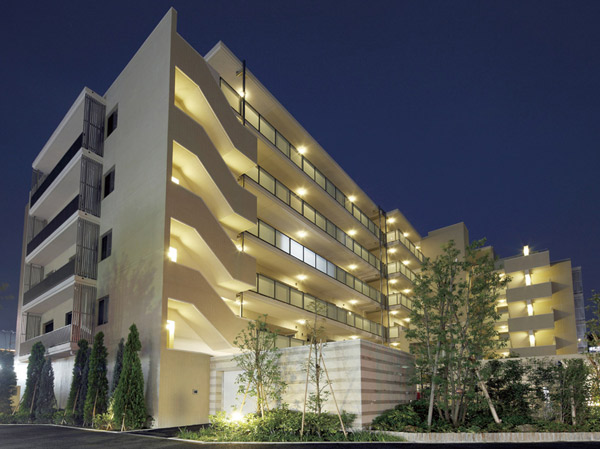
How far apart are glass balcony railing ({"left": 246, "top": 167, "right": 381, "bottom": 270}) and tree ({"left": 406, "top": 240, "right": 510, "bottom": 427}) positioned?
1234cm

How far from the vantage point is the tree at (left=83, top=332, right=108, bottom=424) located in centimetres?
1883

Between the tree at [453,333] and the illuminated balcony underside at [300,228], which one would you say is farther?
the illuminated balcony underside at [300,228]

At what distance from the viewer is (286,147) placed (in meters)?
30.9

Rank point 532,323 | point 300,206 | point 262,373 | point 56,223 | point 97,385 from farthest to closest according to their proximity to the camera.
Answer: point 532,323 < point 300,206 < point 56,223 < point 97,385 < point 262,373

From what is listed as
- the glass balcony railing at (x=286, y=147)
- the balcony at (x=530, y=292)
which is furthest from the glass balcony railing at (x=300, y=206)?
the balcony at (x=530, y=292)

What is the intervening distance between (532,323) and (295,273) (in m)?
21.5

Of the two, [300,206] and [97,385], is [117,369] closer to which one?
[97,385]

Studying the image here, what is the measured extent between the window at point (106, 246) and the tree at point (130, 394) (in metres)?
6.44

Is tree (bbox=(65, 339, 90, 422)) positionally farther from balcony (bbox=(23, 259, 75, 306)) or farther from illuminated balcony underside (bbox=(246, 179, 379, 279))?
illuminated balcony underside (bbox=(246, 179, 379, 279))

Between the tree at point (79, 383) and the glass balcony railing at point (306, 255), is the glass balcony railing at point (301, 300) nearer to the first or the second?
the glass balcony railing at point (306, 255)

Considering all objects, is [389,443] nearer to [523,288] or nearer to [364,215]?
[364,215]

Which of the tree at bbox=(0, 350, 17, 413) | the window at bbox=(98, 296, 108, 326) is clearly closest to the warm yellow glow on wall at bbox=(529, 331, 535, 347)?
the window at bbox=(98, 296, 108, 326)

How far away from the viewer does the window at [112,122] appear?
82.1 ft

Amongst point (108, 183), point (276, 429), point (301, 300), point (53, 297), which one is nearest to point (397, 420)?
point (276, 429)
